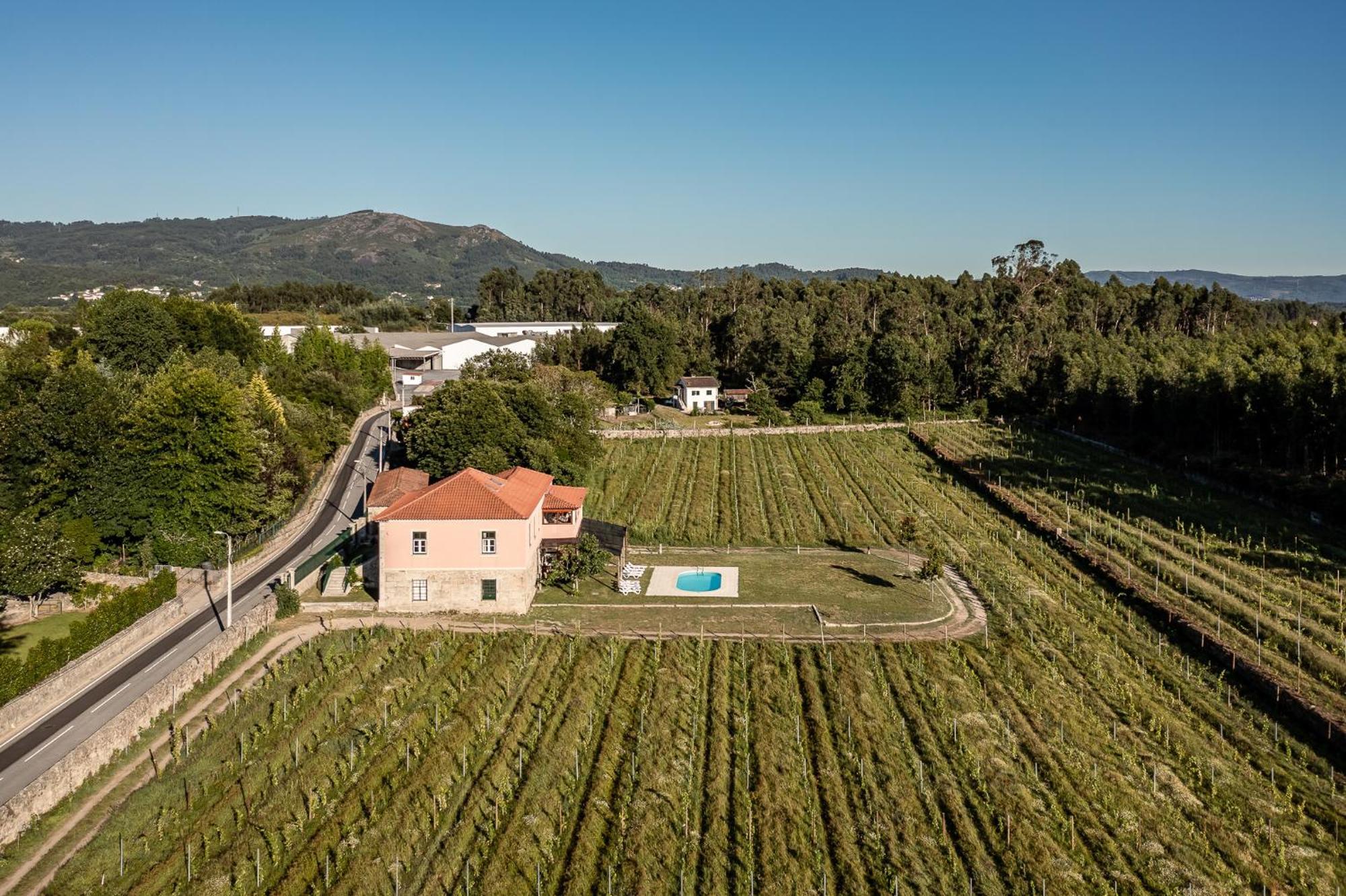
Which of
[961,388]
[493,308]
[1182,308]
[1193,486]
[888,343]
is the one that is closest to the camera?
[1193,486]

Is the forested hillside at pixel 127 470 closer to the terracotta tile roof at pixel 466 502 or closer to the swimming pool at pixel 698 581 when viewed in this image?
the terracotta tile roof at pixel 466 502

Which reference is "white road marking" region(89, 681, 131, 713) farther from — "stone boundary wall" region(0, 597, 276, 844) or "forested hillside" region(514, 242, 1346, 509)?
"forested hillside" region(514, 242, 1346, 509)

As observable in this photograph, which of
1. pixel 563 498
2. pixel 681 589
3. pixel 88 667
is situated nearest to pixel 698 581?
pixel 681 589

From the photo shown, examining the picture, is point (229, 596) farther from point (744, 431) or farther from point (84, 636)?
point (744, 431)

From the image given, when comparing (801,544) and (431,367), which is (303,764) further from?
(431,367)

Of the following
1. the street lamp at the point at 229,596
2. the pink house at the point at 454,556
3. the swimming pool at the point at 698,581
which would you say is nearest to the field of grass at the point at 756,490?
the swimming pool at the point at 698,581

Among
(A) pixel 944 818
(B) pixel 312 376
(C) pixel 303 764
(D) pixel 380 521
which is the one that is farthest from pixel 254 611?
(B) pixel 312 376

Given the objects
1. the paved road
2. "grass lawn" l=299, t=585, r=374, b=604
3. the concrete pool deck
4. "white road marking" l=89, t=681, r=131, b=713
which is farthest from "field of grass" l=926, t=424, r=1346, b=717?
"white road marking" l=89, t=681, r=131, b=713
